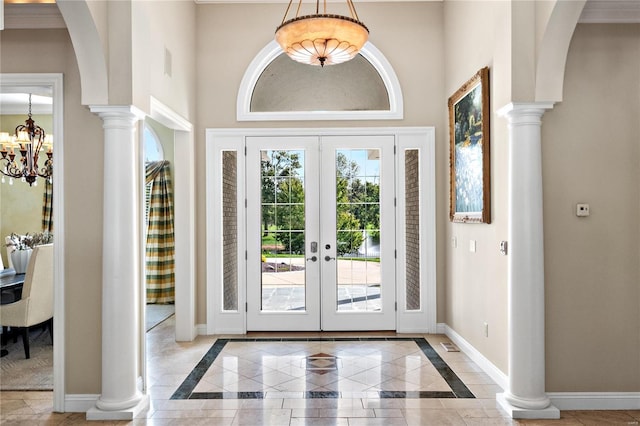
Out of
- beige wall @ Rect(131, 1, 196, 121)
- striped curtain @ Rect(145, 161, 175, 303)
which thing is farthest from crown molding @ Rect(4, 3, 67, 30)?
striped curtain @ Rect(145, 161, 175, 303)

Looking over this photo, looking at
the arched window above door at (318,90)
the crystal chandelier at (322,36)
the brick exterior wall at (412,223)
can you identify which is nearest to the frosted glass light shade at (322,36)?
the crystal chandelier at (322,36)

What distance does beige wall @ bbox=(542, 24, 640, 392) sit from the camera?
329 cm

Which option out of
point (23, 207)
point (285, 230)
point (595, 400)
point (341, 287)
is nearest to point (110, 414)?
point (285, 230)

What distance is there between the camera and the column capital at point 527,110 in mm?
3121

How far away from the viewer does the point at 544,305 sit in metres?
3.25

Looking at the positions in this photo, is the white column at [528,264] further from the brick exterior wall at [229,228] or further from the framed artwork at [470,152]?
the brick exterior wall at [229,228]

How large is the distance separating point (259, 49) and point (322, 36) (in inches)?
92.9

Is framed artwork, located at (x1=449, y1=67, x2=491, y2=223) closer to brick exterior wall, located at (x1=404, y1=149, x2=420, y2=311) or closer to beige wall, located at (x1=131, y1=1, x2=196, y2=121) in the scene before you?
brick exterior wall, located at (x1=404, y1=149, x2=420, y2=311)

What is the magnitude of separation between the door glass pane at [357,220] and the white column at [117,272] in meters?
2.61

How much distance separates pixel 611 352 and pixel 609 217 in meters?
0.98

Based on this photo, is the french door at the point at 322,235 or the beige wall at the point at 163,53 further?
the french door at the point at 322,235

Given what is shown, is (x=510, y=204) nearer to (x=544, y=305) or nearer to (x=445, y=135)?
(x=544, y=305)

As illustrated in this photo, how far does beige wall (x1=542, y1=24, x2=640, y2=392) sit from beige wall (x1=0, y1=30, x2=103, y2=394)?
3.25 m

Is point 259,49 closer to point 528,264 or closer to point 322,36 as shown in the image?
point 322,36
